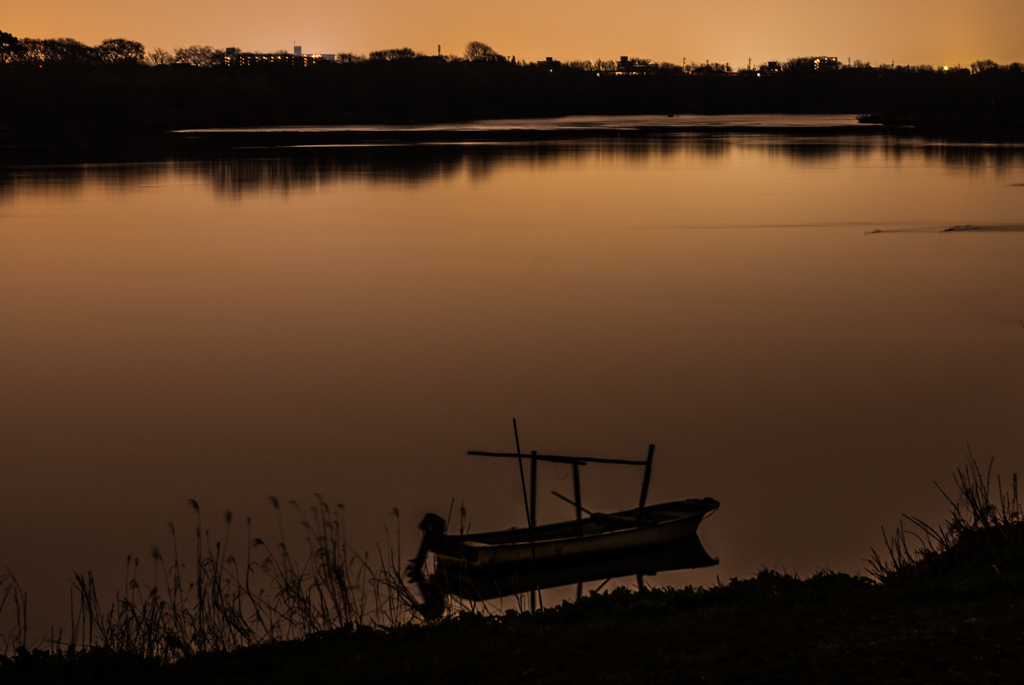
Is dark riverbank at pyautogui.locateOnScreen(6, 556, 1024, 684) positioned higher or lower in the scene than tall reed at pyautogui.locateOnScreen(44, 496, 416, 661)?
higher

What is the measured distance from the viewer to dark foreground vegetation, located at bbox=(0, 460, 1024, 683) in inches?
181

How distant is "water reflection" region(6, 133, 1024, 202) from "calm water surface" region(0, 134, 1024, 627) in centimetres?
1144

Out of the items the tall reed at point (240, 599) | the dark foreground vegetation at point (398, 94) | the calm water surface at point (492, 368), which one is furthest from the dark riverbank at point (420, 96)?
the tall reed at point (240, 599)

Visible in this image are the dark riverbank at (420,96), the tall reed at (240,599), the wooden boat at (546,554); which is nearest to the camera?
the tall reed at (240,599)

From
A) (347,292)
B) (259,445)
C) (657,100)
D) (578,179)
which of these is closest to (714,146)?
(578,179)

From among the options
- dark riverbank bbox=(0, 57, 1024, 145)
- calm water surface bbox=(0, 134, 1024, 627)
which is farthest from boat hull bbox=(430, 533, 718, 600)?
dark riverbank bbox=(0, 57, 1024, 145)

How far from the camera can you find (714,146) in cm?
6731

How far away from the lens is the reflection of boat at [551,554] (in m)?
7.29

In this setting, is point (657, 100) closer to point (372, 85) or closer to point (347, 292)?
point (372, 85)

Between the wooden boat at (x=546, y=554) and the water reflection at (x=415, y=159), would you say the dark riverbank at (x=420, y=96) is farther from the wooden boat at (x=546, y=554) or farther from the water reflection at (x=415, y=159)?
the wooden boat at (x=546, y=554)

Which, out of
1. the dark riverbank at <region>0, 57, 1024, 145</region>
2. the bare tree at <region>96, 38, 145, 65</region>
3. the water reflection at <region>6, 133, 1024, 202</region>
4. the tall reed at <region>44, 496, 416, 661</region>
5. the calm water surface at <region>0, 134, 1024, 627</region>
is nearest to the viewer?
the tall reed at <region>44, 496, 416, 661</region>

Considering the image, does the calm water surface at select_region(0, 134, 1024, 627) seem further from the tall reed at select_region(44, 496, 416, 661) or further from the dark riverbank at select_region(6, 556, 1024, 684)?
the dark riverbank at select_region(6, 556, 1024, 684)

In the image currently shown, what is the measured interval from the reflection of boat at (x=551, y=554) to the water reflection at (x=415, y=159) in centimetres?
3240

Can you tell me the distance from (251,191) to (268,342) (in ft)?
82.0
